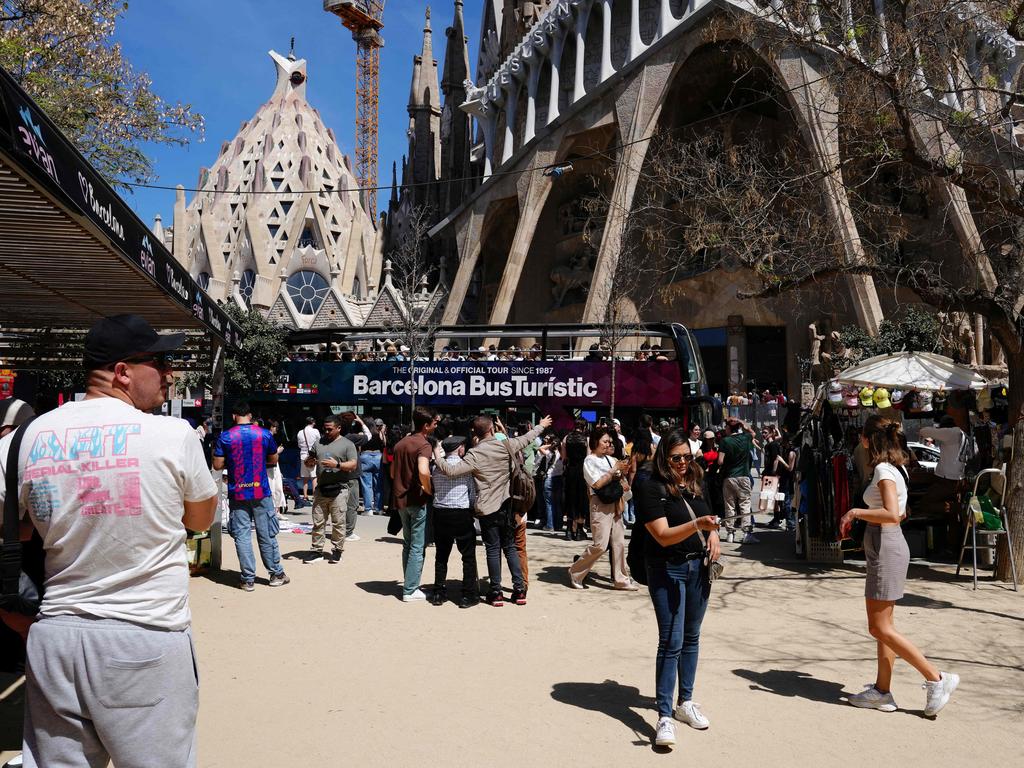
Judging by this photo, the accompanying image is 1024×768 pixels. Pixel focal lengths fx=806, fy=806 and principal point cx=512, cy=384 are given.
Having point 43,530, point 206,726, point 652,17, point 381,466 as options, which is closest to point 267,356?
point 381,466

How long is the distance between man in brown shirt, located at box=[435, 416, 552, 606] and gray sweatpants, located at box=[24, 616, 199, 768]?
15.9 ft

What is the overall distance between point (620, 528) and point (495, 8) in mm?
45327

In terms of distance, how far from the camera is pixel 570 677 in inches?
207

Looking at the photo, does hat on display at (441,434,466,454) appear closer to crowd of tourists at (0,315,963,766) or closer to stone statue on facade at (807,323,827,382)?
crowd of tourists at (0,315,963,766)

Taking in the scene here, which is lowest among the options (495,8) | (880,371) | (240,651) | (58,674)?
(240,651)

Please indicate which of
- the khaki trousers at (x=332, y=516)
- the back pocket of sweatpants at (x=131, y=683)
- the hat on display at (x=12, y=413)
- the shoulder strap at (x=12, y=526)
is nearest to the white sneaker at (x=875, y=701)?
the back pocket of sweatpants at (x=131, y=683)

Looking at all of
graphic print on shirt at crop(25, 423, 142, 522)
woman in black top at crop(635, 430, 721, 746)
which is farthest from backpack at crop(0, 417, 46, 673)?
woman in black top at crop(635, 430, 721, 746)

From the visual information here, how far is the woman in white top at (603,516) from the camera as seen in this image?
780 cm

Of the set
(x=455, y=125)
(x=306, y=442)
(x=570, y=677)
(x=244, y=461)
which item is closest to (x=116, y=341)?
(x=570, y=677)

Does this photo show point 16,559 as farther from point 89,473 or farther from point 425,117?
point 425,117

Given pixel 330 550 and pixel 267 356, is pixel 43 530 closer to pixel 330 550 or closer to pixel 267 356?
pixel 330 550

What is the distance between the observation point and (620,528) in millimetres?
8164

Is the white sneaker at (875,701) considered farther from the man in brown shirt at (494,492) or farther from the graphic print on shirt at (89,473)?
the graphic print on shirt at (89,473)

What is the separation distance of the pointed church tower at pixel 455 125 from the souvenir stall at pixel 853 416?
121 feet
